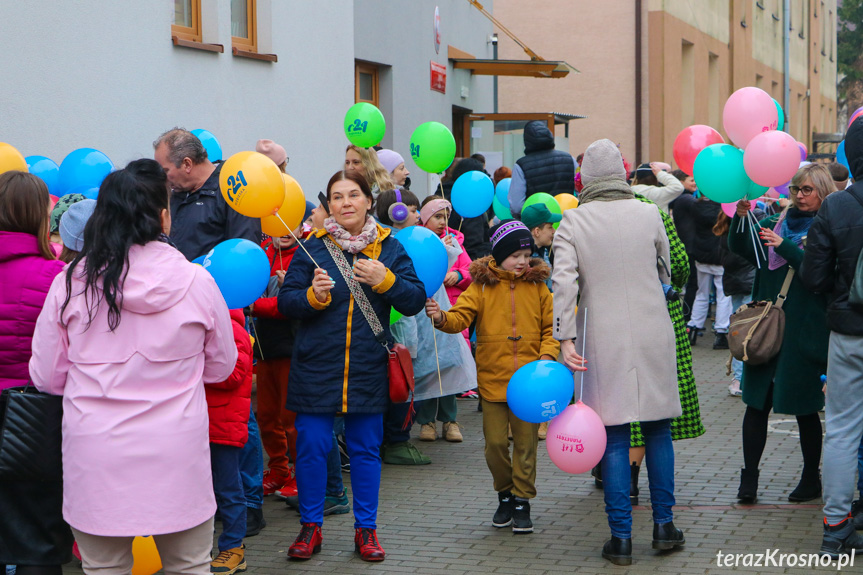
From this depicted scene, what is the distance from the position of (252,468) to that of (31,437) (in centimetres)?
211

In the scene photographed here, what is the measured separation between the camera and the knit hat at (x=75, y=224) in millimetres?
Answer: 4285

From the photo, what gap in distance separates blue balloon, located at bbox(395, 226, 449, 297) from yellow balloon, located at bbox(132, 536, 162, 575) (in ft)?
6.79

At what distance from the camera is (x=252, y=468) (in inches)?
228

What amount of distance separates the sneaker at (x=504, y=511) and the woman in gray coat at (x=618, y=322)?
0.75 meters

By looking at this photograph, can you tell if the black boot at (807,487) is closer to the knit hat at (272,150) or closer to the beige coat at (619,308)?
the beige coat at (619,308)

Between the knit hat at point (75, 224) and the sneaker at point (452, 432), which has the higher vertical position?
the knit hat at point (75, 224)

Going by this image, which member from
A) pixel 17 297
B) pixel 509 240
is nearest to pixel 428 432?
pixel 509 240

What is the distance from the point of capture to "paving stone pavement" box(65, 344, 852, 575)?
5.27 metres

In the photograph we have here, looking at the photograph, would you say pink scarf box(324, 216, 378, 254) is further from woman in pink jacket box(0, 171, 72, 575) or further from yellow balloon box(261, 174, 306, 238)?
woman in pink jacket box(0, 171, 72, 575)

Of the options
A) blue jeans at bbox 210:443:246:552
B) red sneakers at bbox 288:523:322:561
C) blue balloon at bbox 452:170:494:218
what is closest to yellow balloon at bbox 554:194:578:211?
blue balloon at bbox 452:170:494:218

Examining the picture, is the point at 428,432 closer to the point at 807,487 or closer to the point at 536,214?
the point at 536,214

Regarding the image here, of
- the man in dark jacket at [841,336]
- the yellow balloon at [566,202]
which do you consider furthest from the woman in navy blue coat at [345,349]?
the yellow balloon at [566,202]

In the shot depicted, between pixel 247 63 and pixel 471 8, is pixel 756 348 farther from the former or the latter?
pixel 471 8

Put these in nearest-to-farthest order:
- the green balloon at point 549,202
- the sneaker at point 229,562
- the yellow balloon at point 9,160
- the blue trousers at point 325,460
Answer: the sneaker at point 229,562, the blue trousers at point 325,460, the yellow balloon at point 9,160, the green balloon at point 549,202
